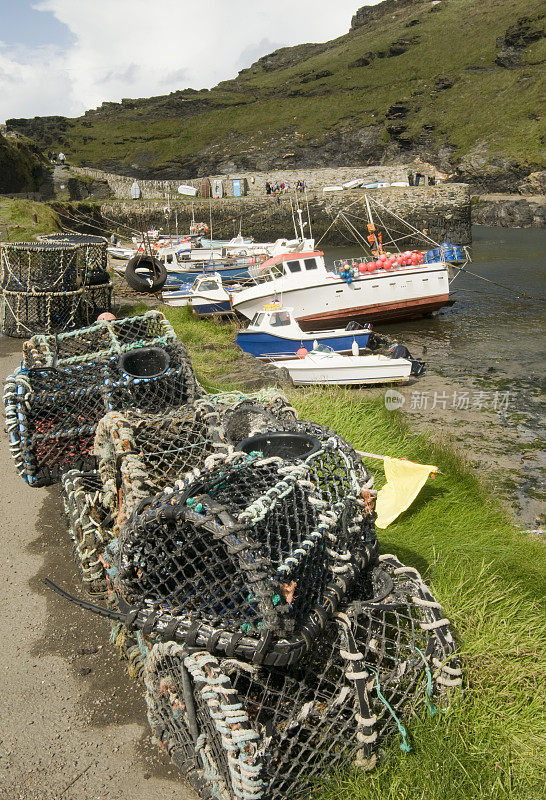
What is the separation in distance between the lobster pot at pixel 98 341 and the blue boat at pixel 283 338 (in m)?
7.99

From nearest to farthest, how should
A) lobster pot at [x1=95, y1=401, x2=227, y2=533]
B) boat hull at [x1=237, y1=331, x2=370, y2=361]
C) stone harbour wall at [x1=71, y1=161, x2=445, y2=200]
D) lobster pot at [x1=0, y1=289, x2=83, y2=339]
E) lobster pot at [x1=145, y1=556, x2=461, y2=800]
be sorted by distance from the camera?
1. lobster pot at [x1=145, y1=556, x2=461, y2=800]
2. lobster pot at [x1=95, y1=401, x2=227, y2=533]
3. lobster pot at [x1=0, y1=289, x2=83, y2=339]
4. boat hull at [x1=237, y1=331, x2=370, y2=361]
5. stone harbour wall at [x1=71, y1=161, x2=445, y2=200]

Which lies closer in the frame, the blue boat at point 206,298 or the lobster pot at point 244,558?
the lobster pot at point 244,558

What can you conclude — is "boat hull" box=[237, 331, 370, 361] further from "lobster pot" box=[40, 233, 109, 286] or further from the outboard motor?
"lobster pot" box=[40, 233, 109, 286]

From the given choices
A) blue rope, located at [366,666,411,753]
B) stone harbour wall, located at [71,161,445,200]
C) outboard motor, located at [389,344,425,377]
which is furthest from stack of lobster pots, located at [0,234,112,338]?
stone harbour wall, located at [71,161,445,200]

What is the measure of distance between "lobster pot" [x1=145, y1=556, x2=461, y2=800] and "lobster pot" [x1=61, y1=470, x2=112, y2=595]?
3.74ft

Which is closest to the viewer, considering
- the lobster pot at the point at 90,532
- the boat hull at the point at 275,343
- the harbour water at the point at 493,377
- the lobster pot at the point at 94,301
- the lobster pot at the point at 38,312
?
the lobster pot at the point at 90,532

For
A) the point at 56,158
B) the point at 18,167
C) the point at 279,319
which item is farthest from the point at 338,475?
the point at 56,158

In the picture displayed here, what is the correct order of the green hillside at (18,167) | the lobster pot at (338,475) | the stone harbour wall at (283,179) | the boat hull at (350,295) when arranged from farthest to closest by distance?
the stone harbour wall at (283,179) < the green hillside at (18,167) < the boat hull at (350,295) < the lobster pot at (338,475)

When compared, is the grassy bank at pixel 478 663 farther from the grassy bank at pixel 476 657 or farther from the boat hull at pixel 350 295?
the boat hull at pixel 350 295

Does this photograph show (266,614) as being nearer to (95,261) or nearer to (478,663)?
(478,663)

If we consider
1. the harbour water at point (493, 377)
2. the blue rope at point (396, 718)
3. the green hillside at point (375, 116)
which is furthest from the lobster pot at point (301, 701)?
the green hillside at point (375, 116)

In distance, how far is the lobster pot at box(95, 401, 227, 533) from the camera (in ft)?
10.4

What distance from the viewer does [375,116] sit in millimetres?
73375

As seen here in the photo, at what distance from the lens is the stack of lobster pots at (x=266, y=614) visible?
7.01 ft
